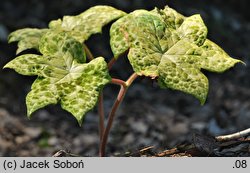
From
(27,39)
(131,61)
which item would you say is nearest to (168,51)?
(131,61)

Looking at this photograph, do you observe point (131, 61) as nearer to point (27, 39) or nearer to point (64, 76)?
point (64, 76)

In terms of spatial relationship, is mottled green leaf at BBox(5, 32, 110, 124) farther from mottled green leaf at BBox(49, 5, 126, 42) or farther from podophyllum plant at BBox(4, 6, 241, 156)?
mottled green leaf at BBox(49, 5, 126, 42)

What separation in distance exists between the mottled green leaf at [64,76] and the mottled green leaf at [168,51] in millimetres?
88

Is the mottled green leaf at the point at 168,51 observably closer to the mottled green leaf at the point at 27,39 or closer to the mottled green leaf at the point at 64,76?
the mottled green leaf at the point at 64,76

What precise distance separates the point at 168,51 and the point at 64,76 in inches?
10.8

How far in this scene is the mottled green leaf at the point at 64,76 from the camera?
4.49 feet

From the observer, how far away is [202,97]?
138cm

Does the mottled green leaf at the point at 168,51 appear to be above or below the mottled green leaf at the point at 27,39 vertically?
above

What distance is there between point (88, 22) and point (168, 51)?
354 millimetres

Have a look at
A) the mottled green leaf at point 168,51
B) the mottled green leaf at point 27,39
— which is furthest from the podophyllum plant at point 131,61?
the mottled green leaf at point 27,39

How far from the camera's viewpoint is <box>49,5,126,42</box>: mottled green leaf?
1675 millimetres

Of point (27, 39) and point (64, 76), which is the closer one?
point (64, 76)

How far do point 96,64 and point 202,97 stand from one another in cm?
27

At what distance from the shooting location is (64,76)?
57.1 inches
